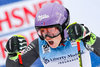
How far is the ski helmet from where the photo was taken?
1.15 meters

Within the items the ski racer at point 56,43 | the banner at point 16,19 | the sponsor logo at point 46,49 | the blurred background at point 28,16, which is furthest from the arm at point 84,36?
the banner at point 16,19

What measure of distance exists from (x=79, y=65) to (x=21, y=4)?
1.04 meters

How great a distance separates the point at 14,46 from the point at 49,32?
257mm

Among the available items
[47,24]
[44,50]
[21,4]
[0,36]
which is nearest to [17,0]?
[21,4]

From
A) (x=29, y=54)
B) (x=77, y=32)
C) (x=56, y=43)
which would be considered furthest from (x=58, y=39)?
(x=29, y=54)

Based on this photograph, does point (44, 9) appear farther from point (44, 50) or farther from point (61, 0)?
point (61, 0)

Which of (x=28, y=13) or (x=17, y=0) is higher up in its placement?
(x=17, y=0)

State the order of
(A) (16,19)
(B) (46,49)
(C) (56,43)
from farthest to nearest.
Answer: (A) (16,19) < (B) (46,49) < (C) (56,43)

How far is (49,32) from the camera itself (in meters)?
1.19

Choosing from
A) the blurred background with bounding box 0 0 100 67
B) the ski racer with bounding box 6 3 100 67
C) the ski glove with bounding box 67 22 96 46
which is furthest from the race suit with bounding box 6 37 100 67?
the blurred background with bounding box 0 0 100 67

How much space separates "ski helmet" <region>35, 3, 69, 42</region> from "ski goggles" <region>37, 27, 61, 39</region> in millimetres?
34

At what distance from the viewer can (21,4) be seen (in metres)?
2.10

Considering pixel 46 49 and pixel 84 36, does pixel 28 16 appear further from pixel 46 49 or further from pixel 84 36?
pixel 84 36

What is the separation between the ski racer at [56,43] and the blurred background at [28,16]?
0.64 m
